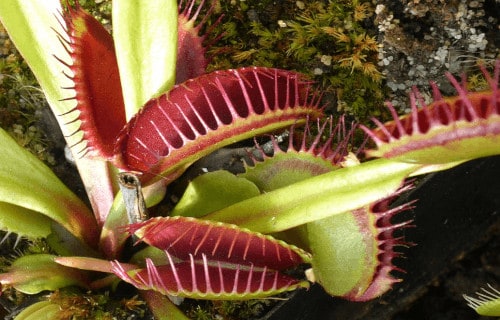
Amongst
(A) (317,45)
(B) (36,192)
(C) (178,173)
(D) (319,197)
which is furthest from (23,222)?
(A) (317,45)

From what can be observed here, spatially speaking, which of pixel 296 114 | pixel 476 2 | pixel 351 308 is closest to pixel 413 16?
pixel 476 2

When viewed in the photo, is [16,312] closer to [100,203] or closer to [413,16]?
[100,203]

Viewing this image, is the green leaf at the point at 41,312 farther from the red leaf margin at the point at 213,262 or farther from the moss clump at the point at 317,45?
the moss clump at the point at 317,45

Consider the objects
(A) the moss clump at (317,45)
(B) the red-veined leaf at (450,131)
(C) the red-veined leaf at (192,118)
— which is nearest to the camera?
(B) the red-veined leaf at (450,131)

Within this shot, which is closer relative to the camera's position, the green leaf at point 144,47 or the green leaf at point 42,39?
the green leaf at point 144,47

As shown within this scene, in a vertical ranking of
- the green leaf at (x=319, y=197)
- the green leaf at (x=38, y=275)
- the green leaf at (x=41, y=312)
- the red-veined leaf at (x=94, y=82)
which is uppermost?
the red-veined leaf at (x=94, y=82)

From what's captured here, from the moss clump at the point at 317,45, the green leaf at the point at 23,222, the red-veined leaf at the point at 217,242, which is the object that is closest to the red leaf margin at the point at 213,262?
the red-veined leaf at the point at 217,242
